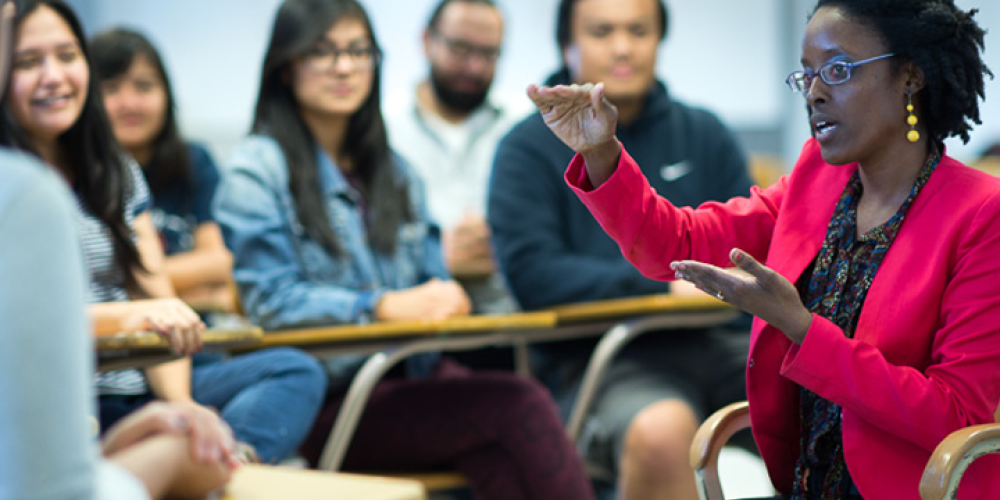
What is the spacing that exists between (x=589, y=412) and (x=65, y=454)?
2001 millimetres

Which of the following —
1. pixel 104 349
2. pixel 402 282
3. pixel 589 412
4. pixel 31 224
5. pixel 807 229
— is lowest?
pixel 589 412

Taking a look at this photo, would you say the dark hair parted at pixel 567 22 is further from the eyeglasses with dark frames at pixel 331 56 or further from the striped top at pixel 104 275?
the striped top at pixel 104 275

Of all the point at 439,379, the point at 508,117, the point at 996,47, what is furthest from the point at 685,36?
the point at 996,47

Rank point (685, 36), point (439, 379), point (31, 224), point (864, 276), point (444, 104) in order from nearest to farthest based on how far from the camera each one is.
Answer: point (31, 224) < point (864, 276) < point (439, 379) < point (444, 104) < point (685, 36)

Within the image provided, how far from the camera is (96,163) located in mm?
2363

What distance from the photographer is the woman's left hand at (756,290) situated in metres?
1.43

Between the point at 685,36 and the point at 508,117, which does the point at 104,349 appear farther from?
the point at 685,36

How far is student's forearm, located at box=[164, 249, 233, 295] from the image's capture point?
345 cm

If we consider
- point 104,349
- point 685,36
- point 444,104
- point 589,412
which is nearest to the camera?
point 104,349

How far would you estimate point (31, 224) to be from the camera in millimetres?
878

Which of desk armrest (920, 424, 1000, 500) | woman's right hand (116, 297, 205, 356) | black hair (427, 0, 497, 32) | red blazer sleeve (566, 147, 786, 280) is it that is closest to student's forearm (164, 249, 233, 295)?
black hair (427, 0, 497, 32)

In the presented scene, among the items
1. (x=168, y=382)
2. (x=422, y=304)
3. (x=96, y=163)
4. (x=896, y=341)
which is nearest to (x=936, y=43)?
(x=896, y=341)

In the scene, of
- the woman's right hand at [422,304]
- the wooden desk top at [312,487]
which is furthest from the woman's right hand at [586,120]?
the woman's right hand at [422,304]

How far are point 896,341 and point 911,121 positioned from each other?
310 mm
